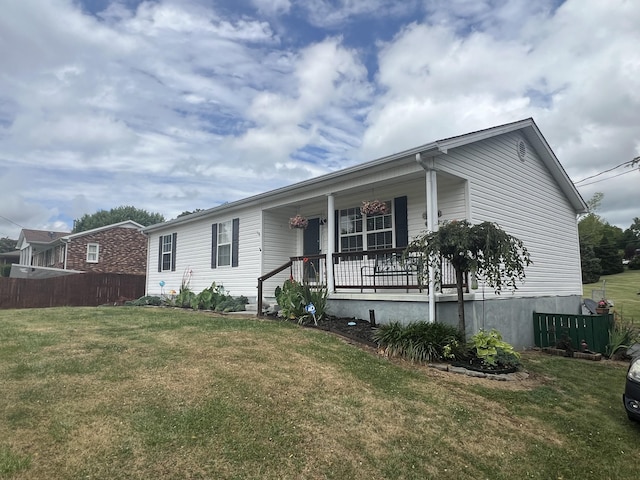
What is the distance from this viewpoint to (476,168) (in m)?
9.70

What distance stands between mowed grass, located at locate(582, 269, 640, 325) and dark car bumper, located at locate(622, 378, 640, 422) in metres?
11.9

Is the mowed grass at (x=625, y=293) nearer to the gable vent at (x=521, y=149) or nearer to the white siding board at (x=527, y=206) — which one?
the white siding board at (x=527, y=206)

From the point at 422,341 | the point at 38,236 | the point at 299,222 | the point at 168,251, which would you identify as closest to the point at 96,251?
the point at 38,236

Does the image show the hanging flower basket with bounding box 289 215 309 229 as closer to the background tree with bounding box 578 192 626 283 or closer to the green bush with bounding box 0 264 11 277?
the green bush with bounding box 0 264 11 277

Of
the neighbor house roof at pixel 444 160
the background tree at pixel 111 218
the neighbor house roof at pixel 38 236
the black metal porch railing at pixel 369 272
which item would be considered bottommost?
the black metal porch railing at pixel 369 272

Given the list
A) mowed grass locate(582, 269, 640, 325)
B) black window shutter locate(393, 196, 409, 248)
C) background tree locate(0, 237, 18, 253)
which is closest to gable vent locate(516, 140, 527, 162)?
black window shutter locate(393, 196, 409, 248)

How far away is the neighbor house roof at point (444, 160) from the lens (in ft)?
26.9

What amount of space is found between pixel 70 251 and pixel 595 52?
27.8m

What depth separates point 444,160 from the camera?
873 centimetres

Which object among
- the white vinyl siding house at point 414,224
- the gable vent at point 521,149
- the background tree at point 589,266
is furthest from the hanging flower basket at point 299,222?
the background tree at point 589,266

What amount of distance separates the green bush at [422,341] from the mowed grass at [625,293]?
1076cm

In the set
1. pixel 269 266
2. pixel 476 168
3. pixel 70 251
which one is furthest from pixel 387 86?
pixel 70 251

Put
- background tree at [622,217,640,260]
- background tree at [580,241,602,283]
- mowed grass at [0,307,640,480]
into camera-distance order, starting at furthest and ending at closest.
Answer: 1. background tree at [622,217,640,260]
2. background tree at [580,241,602,283]
3. mowed grass at [0,307,640,480]

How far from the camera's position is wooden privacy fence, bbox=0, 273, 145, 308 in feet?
57.4
